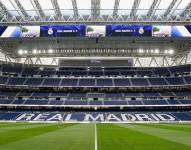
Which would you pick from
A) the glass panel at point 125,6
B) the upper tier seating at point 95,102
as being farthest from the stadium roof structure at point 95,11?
the upper tier seating at point 95,102

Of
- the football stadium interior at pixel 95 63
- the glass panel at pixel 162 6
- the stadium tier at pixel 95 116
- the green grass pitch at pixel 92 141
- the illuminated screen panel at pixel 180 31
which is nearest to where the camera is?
the green grass pitch at pixel 92 141

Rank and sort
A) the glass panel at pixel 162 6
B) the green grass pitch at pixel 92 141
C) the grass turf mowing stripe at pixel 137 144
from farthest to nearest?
the glass panel at pixel 162 6 < the green grass pitch at pixel 92 141 < the grass turf mowing stripe at pixel 137 144

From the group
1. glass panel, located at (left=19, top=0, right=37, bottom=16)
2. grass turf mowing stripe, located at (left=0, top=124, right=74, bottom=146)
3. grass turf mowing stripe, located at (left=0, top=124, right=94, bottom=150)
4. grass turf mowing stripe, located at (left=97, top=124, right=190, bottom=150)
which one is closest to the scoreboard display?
glass panel, located at (left=19, top=0, right=37, bottom=16)

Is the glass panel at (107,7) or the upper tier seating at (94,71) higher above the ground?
the glass panel at (107,7)

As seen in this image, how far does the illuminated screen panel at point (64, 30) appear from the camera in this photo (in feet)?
186

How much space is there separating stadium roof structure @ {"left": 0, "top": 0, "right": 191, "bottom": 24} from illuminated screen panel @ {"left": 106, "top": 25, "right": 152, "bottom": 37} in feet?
10.4

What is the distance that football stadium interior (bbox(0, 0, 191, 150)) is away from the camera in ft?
166

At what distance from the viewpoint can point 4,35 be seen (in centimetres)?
5828

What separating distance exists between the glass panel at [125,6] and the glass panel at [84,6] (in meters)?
5.44

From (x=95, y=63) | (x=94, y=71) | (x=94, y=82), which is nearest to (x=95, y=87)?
(x=94, y=82)

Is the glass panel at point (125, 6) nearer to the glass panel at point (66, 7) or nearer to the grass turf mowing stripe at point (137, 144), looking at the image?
the glass panel at point (66, 7)

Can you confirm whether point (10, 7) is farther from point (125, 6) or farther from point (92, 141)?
point (92, 141)

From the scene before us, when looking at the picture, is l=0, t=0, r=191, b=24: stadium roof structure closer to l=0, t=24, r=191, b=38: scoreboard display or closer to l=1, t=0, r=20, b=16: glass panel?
l=1, t=0, r=20, b=16: glass panel

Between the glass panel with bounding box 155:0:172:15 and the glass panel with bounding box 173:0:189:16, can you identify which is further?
the glass panel with bounding box 155:0:172:15
